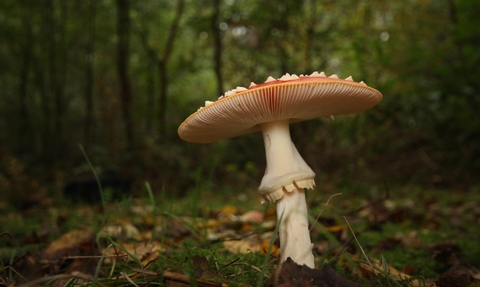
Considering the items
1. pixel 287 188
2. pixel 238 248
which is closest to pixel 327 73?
pixel 238 248

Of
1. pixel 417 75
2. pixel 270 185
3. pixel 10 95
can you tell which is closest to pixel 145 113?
pixel 417 75

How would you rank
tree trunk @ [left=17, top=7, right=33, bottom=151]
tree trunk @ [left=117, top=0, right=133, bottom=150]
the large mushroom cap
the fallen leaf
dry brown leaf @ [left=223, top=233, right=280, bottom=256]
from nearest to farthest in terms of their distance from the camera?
the fallen leaf → the large mushroom cap → dry brown leaf @ [left=223, top=233, right=280, bottom=256] → tree trunk @ [left=117, top=0, right=133, bottom=150] → tree trunk @ [left=17, top=7, right=33, bottom=151]

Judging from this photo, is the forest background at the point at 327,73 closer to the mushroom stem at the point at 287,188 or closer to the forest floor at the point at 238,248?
the forest floor at the point at 238,248

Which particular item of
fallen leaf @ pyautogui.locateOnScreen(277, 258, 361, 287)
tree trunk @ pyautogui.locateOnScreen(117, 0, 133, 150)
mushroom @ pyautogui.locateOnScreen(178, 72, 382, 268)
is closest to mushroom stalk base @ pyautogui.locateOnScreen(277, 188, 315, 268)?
mushroom @ pyautogui.locateOnScreen(178, 72, 382, 268)

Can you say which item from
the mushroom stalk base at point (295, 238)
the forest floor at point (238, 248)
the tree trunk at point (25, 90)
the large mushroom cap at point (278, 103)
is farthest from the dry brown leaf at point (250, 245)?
the tree trunk at point (25, 90)

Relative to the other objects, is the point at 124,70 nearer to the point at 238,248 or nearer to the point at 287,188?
the point at 238,248

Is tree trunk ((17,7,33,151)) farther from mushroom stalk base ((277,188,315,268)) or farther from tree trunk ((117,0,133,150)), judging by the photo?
mushroom stalk base ((277,188,315,268))

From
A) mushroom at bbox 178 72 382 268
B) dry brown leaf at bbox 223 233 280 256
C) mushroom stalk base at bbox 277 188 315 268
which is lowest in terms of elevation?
dry brown leaf at bbox 223 233 280 256

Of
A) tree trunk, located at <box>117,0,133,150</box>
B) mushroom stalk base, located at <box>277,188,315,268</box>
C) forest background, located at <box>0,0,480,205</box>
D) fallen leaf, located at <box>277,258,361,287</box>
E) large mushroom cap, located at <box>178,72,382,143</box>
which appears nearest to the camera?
fallen leaf, located at <box>277,258,361,287</box>
